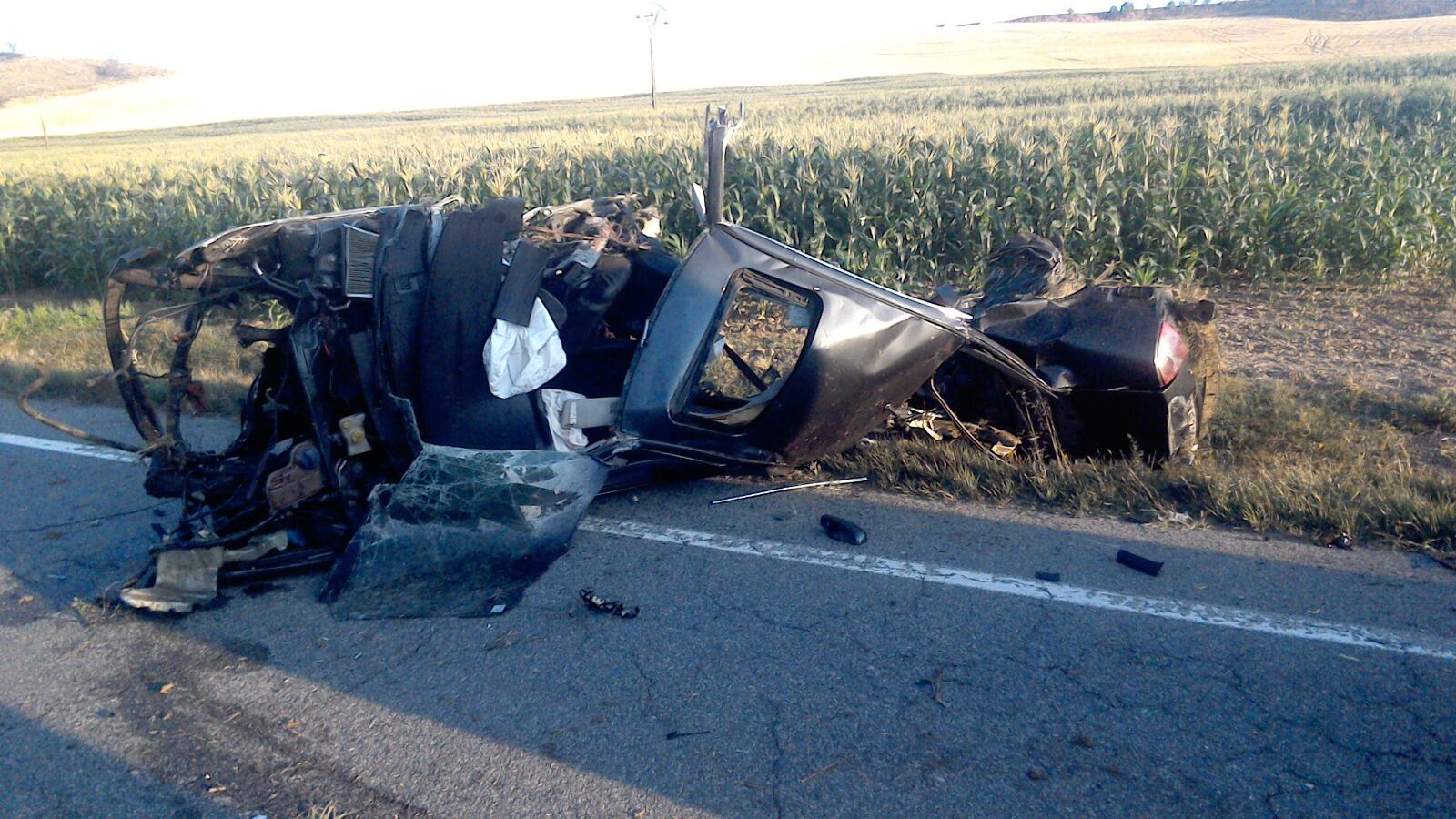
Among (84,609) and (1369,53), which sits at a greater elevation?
(1369,53)

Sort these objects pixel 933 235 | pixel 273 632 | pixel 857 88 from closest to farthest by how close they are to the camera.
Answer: pixel 273 632 < pixel 933 235 < pixel 857 88

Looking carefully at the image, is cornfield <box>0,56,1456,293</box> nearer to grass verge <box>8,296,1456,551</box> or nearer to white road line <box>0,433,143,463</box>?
grass verge <box>8,296,1456,551</box>

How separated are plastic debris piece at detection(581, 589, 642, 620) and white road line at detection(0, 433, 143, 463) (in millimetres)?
3504

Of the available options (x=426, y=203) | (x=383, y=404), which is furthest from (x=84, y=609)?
Answer: (x=426, y=203)

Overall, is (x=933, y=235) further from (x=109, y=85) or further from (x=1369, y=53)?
(x=109, y=85)

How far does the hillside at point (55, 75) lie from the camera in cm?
6800

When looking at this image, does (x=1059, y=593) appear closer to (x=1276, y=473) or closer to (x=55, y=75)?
(x=1276, y=473)

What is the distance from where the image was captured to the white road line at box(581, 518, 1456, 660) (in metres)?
3.52

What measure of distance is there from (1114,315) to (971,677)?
7.99 feet

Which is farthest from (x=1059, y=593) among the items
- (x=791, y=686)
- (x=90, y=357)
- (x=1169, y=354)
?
(x=90, y=357)

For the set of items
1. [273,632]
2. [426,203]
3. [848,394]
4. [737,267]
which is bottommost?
[273,632]

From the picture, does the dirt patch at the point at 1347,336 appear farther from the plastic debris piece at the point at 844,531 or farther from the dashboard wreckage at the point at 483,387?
the plastic debris piece at the point at 844,531

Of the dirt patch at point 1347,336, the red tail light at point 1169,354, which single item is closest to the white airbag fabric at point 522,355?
the red tail light at point 1169,354

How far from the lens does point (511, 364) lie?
4.67 meters
